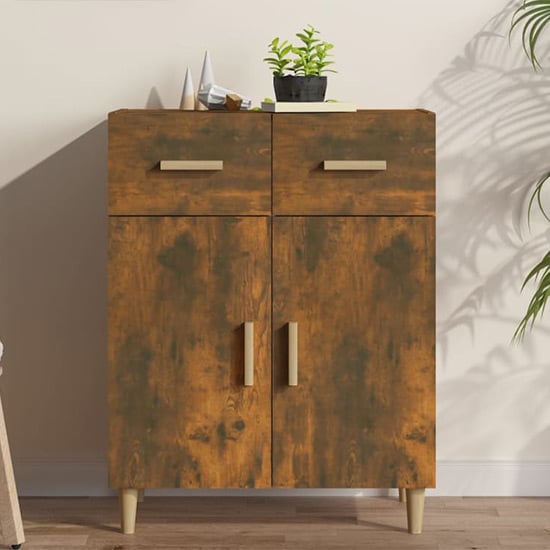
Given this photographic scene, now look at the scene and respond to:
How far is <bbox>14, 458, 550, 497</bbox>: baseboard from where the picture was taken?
2883 mm

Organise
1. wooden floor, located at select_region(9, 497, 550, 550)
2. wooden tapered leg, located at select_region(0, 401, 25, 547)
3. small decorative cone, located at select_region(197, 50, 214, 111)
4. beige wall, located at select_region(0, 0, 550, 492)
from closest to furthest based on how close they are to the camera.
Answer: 1. wooden tapered leg, located at select_region(0, 401, 25, 547)
2. wooden floor, located at select_region(9, 497, 550, 550)
3. small decorative cone, located at select_region(197, 50, 214, 111)
4. beige wall, located at select_region(0, 0, 550, 492)

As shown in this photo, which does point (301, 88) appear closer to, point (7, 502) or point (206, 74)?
point (206, 74)

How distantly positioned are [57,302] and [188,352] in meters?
0.64

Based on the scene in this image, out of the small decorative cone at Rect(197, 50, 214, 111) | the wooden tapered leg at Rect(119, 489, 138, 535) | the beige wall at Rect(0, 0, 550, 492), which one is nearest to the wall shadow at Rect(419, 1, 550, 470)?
the beige wall at Rect(0, 0, 550, 492)

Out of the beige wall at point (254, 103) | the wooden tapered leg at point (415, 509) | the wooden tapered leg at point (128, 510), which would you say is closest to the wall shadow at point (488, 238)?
the beige wall at point (254, 103)

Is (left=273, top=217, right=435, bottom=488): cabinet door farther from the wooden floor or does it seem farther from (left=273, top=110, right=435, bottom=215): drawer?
the wooden floor

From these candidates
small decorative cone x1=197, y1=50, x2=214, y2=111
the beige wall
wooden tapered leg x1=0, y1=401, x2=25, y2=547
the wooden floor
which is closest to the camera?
wooden tapered leg x1=0, y1=401, x2=25, y2=547

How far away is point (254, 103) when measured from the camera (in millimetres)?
2852

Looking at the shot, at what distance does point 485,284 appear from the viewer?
288 centimetres

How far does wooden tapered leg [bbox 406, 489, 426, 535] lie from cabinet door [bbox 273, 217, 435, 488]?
0.05 m

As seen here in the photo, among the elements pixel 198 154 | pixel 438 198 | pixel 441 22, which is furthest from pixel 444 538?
pixel 441 22

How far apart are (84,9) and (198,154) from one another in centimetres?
74

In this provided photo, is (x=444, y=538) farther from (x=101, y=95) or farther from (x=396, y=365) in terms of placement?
(x=101, y=95)

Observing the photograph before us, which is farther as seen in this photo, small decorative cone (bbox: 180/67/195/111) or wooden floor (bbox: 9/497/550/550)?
small decorative cone (bbox: 180/67/195/111)
